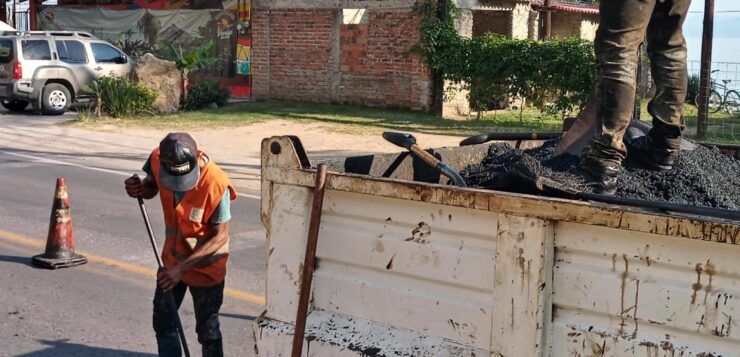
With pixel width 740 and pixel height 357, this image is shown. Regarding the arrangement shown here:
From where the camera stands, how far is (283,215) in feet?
11.4

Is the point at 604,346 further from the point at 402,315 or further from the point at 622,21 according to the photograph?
the point at 622,21

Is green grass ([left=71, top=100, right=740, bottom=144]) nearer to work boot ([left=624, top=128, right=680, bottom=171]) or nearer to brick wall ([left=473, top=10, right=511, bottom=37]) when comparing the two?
brick wall ([left=473, top=10, right=511, bottom=37])

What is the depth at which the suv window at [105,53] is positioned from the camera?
23.0 meters

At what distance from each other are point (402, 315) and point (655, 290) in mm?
914

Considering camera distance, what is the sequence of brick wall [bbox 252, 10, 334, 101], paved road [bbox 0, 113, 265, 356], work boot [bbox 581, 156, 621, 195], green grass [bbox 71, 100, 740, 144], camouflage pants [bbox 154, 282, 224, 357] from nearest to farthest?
work boot [bbox 581, 156, 621, 195] < camouflage pants [bbox 154, 282, 224, 357] < paved road [bbox 0, 113, 265, 356] < green grass [bbox 71, 100, 740, 144] < brick wall [bbox 252, 10, 334, 101]

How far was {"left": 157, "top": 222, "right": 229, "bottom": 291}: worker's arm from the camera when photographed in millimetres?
4645

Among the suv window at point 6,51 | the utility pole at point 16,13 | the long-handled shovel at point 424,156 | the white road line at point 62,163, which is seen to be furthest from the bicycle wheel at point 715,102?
the utility pole at point 16,13

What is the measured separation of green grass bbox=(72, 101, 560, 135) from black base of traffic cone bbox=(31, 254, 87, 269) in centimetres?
1075

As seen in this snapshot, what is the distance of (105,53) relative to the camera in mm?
23172

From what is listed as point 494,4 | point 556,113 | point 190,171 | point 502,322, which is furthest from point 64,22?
point 502,322

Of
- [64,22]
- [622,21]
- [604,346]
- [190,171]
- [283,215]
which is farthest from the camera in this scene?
[64,22]

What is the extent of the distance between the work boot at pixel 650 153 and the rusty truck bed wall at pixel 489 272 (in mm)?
1515

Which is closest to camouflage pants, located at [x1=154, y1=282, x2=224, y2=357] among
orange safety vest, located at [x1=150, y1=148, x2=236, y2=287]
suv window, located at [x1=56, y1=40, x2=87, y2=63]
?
orange safety vest, located at [x1=150, y1=148, x2=236, y2=287]

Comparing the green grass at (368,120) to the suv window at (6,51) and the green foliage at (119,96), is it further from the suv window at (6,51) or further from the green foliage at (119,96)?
the suv window at (6,51)
